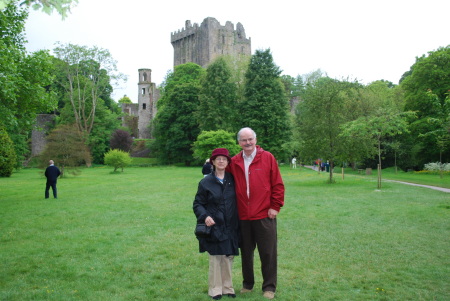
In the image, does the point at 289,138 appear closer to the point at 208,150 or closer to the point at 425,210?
the point at 208,150

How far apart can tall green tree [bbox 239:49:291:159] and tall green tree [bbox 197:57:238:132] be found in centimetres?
167

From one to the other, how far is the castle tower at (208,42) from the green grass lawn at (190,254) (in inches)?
2663

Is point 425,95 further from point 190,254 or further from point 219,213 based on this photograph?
point 219,213

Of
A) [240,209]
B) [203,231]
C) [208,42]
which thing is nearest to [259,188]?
[240,209]

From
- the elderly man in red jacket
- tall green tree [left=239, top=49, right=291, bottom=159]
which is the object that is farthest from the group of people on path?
tall green tree [left=239, top=49, right=291, bottom=159]

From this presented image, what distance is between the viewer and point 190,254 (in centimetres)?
665

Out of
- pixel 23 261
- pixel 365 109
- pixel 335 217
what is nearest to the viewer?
pixel 23 261

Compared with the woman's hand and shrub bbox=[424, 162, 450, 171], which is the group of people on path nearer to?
the woman's hand

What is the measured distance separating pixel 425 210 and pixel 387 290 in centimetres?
709

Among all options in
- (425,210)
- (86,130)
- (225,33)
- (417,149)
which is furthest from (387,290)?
(225,33)

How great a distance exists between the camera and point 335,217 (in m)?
10.2

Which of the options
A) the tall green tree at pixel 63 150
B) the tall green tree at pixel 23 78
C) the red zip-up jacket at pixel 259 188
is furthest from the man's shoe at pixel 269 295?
the tall green tree at pixel 63 150

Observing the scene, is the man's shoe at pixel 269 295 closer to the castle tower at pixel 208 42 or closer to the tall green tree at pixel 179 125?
the tall green tree at pixel 179 125

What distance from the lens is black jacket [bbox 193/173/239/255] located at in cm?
441
